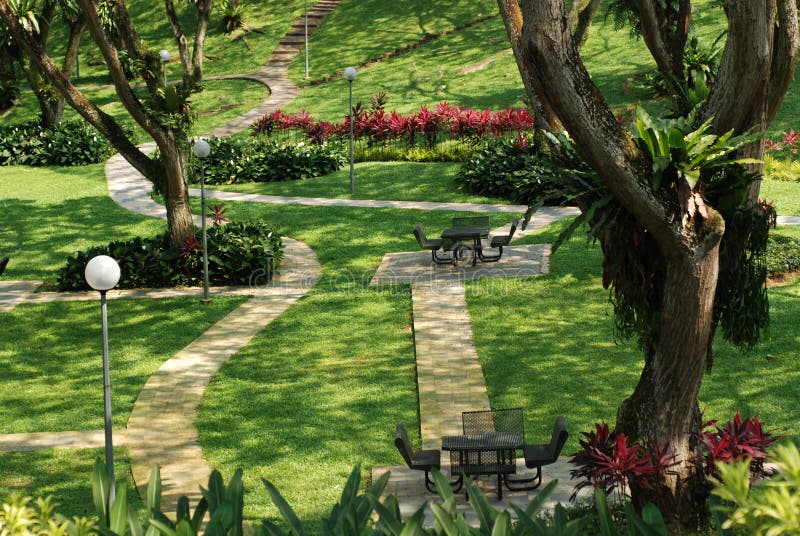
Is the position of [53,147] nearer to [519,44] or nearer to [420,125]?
[420,125]

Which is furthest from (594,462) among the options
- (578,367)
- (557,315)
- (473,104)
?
(473,104)

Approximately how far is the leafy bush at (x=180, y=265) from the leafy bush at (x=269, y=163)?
8258 millimetres

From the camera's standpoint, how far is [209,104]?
3666 cm

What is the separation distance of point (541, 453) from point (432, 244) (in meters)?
8.31

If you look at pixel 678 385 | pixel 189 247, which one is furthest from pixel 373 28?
pixel 678 385

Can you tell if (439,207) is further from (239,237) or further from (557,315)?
(557,315)

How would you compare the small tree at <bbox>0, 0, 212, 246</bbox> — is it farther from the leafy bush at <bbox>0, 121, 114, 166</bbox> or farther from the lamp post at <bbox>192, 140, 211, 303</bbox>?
the leafy bush at <bbox>0, 121, 114, 166</bbox>

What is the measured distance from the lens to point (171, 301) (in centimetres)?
1698

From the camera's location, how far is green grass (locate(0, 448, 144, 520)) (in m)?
10.1

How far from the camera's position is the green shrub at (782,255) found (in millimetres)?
16203

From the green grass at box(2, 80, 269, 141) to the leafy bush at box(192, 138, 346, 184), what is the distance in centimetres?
→ 633

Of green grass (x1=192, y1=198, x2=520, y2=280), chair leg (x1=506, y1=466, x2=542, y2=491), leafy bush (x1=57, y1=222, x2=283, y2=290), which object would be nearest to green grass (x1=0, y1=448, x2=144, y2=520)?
chair leg (x1=506, y1=466, x2=542, y2=491)

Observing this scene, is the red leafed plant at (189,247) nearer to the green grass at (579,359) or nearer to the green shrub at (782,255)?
the green grass at (579,359)

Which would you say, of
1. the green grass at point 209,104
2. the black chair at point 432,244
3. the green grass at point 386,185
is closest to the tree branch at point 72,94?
the black chair at point 432,244
